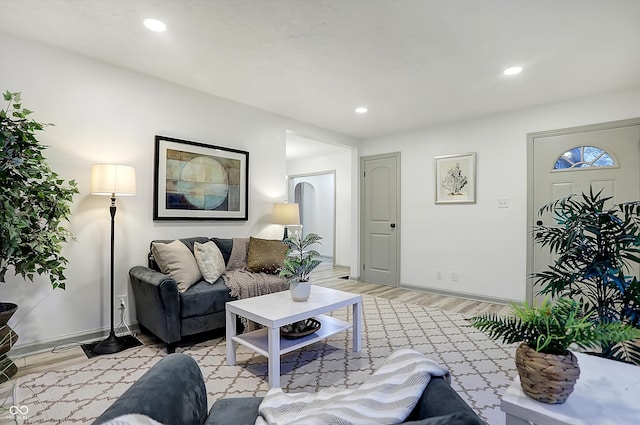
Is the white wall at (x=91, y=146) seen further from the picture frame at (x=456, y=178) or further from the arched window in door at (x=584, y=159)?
the arched window in door at (x=584, y=159)

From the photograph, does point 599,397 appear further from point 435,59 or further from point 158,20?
point 158,20

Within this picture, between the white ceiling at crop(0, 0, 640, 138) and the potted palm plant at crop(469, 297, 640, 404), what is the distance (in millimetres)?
1958

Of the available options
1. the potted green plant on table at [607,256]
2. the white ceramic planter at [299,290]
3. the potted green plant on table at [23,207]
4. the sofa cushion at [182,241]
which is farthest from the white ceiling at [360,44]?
the white ceramic planter at [299,290]

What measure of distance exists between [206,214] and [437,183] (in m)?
3.25

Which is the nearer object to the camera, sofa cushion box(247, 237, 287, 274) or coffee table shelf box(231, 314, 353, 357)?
coffee table shelf box(231, 314, 353, 357)

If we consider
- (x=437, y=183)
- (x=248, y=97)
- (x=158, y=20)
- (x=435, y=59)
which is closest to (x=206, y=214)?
(x=248, y=97)

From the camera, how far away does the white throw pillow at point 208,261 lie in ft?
9.63

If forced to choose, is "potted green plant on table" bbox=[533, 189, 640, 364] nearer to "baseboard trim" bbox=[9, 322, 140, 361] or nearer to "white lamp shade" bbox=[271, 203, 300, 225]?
"white lamp shade" bbox=[271, 203, 300, 225]

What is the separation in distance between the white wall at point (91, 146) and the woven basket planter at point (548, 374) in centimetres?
317

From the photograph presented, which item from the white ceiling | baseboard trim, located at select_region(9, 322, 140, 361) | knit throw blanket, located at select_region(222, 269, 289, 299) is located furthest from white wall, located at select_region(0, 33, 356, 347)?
knit throw blanket, located at select_region(222, 269, 289, 299)

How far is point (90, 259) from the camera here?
2.81 m

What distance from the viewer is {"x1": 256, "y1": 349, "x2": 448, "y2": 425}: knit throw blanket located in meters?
0.78

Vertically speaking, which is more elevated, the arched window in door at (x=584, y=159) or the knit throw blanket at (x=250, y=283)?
the arched window in door at (x=584, y=159)

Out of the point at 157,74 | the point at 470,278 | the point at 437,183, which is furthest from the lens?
the point at 437,183
